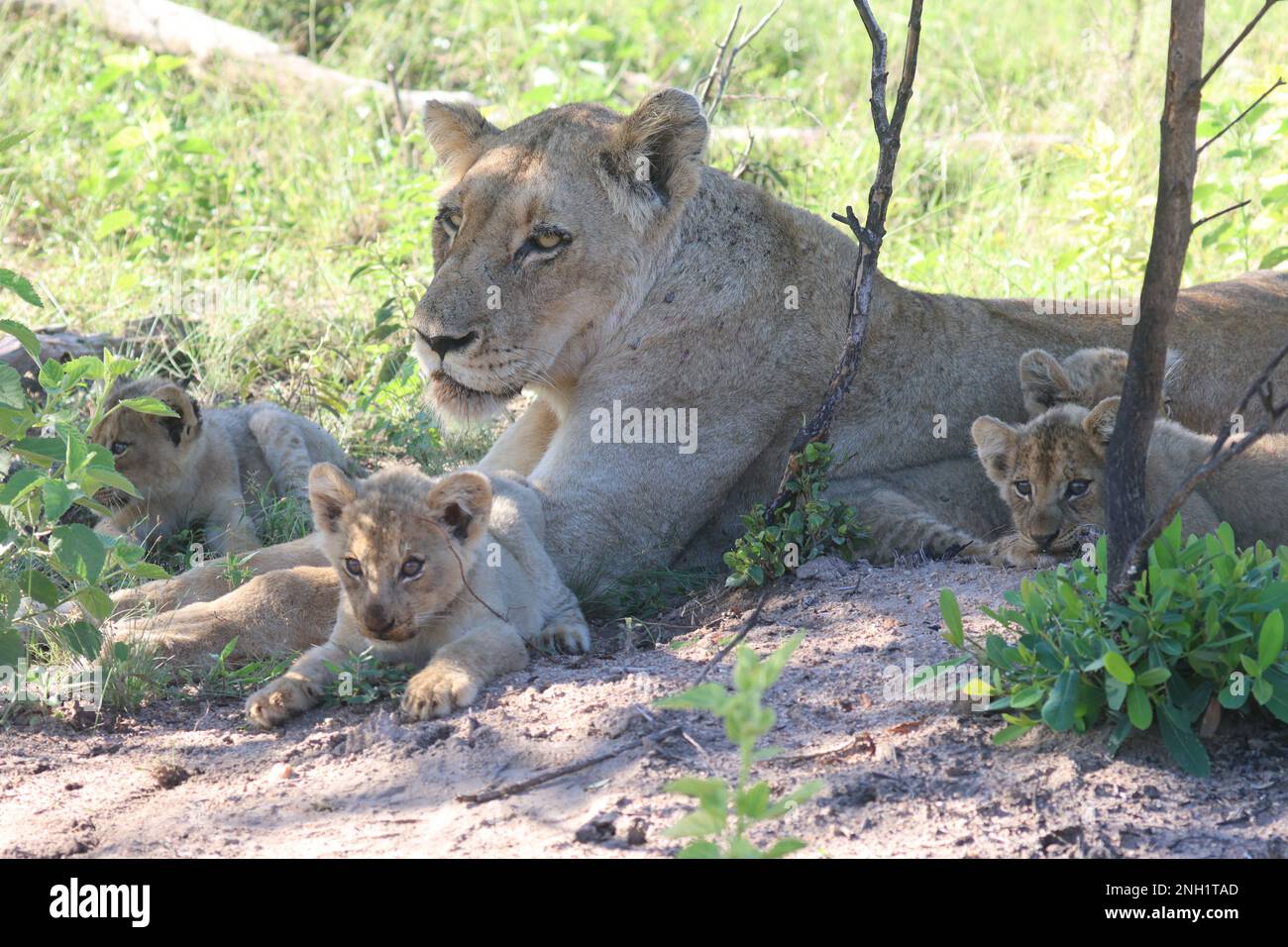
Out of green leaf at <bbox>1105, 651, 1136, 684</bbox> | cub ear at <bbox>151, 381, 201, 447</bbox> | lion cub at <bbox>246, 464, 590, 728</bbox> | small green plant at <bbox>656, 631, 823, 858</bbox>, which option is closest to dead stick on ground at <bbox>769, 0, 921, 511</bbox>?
lion cub at <bbox>246, 464, 590, 728</bbox>

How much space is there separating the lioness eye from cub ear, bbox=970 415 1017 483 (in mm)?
219

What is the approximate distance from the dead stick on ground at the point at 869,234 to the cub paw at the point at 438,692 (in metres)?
1.43

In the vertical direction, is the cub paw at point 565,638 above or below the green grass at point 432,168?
below

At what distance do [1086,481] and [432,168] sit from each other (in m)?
6.19

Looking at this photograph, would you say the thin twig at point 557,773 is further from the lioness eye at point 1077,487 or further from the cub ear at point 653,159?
the cub ear at point 653,159

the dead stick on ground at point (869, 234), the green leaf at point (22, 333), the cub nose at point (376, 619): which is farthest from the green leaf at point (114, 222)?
the cub nose at point (376, 619)

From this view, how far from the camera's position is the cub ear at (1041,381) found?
5.71 metres

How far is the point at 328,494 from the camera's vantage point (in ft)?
15.5

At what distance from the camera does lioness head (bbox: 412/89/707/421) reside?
5.50 meters

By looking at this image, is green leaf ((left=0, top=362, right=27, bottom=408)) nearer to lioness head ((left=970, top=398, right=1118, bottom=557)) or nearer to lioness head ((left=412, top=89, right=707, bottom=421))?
lioness head ((left=412, top=89, right=707, bottom=421))

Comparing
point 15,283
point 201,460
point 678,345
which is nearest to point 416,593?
point 15,283

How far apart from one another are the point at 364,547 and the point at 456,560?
0.29m

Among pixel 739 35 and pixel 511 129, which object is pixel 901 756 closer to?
pixel 511 129

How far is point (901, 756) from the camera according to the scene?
387 centimetres
